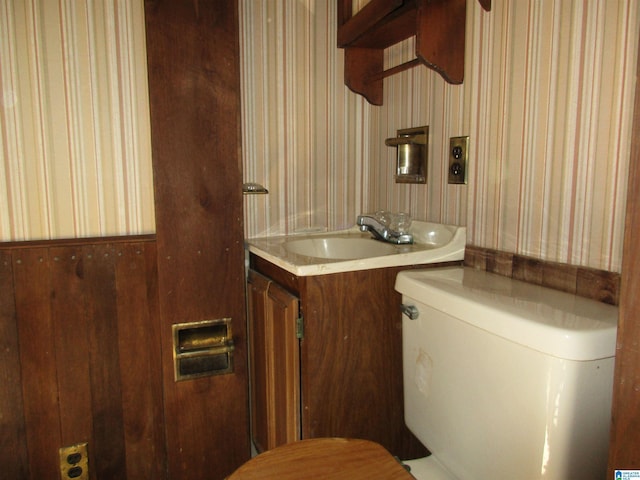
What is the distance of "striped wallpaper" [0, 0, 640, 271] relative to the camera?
98 centimetres

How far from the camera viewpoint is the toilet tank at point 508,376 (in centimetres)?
71

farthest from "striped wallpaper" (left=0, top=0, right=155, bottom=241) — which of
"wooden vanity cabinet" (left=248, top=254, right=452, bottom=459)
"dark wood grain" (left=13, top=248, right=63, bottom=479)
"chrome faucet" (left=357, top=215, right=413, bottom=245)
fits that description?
"chrome faucet" (left=357, top=215, right=413, bottom=245)

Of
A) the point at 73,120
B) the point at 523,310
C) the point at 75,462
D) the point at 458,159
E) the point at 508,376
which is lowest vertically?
the point at 75,462

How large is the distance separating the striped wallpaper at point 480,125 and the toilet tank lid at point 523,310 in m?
0.15

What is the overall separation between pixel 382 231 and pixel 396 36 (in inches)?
25.0

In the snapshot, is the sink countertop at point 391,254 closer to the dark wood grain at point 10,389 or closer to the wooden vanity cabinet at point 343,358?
the wooden vanity cabinet at point 343,358

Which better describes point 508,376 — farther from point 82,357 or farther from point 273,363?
point 82,357

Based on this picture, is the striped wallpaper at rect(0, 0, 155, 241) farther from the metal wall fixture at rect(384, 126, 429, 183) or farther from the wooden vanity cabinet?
the metal wall fixture at rect(384, 126, 429, 183)

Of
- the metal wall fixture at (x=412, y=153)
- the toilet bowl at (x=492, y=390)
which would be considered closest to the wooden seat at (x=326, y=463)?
the toilet bowl at (x=492, y=390)

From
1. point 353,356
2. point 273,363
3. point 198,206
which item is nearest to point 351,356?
point 353,356

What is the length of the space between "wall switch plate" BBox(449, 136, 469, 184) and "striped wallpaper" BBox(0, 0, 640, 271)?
0.09 feet

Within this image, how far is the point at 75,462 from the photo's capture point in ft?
4.48

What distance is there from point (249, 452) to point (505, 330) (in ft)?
3.51

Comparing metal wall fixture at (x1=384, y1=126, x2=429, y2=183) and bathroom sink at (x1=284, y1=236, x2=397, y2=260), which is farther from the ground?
metal wall fixture at (x1=384, y1=126, x2=429, y2=183)
